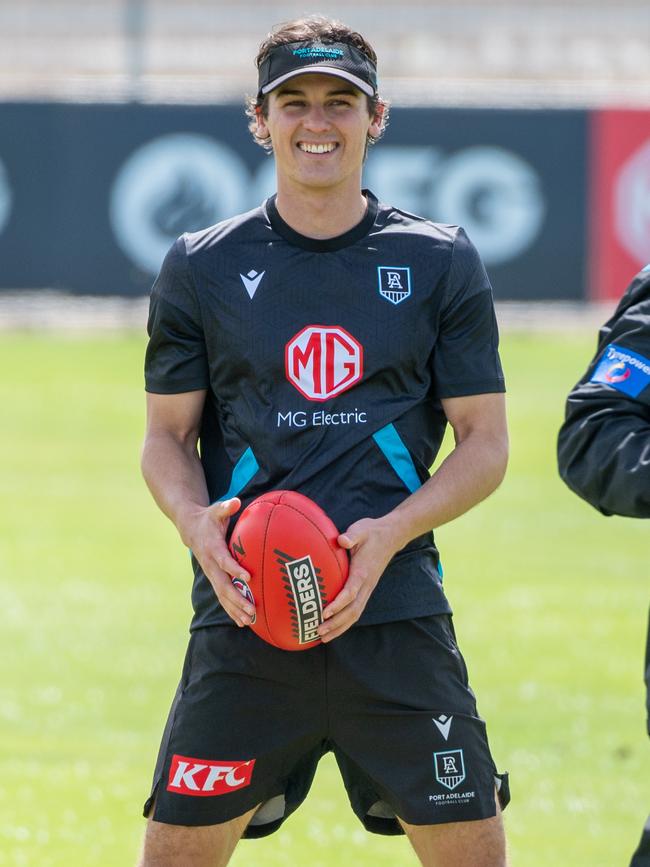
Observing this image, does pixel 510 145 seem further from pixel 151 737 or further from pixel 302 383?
pixel 302 383

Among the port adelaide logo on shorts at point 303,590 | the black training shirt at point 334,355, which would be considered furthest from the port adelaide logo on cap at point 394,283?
the port adelaide logo on shorts at point 303,590

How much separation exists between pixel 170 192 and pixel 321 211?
52.3ft

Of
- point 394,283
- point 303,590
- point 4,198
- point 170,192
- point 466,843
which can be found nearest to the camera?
point 303,590

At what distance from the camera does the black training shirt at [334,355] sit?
3791 millimetres

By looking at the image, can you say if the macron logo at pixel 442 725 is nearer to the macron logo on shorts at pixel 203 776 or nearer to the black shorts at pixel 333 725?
the black shorts at pixel 333 725

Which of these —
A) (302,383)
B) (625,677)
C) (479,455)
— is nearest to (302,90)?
(302,383)

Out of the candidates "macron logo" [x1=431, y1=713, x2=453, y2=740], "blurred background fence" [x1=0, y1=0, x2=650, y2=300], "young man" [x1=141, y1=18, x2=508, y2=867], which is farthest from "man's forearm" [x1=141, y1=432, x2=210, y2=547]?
"blurred background fence" [x1=0, y1=0, x2=650, y2=300]

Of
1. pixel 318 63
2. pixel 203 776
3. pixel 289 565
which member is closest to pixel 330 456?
pixel 289 565

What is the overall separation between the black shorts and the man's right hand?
19 cm

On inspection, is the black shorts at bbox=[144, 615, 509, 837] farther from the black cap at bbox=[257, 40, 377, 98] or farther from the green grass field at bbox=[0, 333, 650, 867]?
the green grass field at bbox=[0, 333, 650, 867]

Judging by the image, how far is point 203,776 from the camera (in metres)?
3.74

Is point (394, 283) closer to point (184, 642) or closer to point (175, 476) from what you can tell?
point (175, 476)

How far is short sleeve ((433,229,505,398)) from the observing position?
3855 millimetres

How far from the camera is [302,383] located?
3.80m
